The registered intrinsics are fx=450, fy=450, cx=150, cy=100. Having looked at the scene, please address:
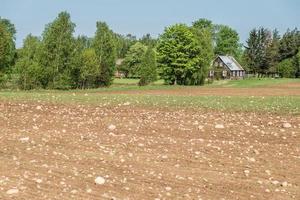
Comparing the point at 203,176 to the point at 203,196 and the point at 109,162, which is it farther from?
the point at 109,162

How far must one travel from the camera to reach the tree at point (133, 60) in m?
149

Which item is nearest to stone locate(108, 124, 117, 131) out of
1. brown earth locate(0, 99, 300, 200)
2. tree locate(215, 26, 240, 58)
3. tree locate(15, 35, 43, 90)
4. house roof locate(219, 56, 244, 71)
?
brown earth locate(0, 99, 300, 200)

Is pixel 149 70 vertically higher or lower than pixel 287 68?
higher

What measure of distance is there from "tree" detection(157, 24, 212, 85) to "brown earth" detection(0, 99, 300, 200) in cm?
7396

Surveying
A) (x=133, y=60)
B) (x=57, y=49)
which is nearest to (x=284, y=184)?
(x=57, y=49)

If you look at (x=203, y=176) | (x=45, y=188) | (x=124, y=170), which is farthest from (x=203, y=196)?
(x=45, y=188)

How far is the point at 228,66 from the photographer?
460ft

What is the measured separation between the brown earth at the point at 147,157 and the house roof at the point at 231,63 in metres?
127

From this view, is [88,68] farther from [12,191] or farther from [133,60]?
[133,60]

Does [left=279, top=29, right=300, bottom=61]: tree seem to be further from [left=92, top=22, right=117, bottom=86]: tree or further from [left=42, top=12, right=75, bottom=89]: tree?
[left=42, top=12, right=75, bottom=89]: tree

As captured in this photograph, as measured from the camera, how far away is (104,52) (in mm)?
85500

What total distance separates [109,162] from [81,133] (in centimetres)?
298

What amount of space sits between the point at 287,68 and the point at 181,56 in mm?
51854

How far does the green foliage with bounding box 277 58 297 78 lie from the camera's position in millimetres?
128625
